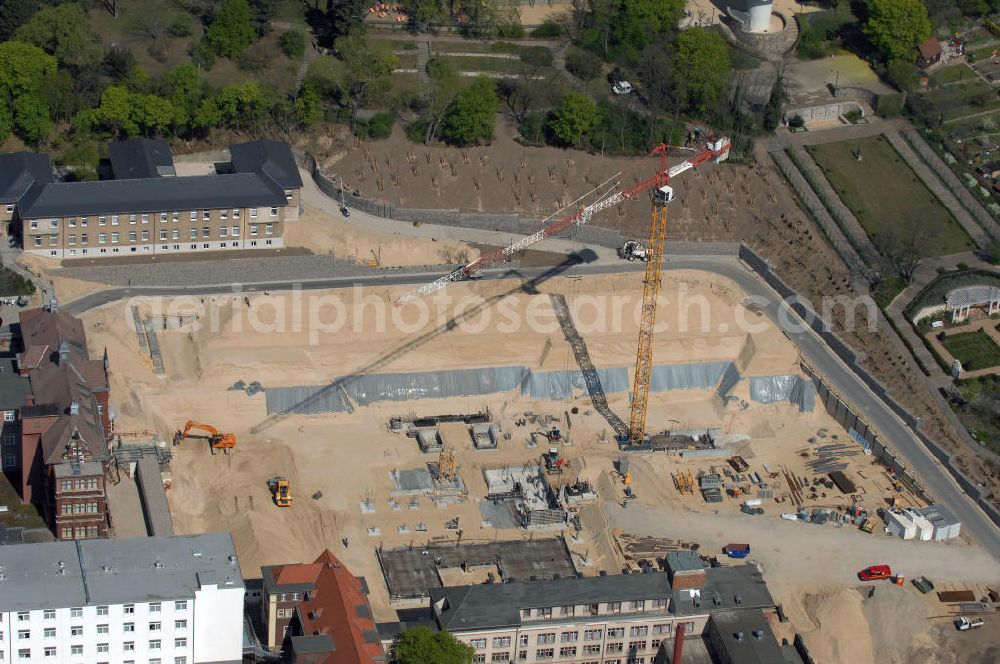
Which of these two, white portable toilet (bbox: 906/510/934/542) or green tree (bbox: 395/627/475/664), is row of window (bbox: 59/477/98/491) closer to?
green tree (bbox: 395/627/475/664)

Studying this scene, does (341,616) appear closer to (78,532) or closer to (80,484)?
(78,532)

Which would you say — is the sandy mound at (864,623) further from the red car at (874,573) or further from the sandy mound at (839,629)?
the red car at (874,573)

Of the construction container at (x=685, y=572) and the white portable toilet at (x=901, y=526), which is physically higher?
the construction container at (x=685, y=572)

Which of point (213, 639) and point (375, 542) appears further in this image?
point (375, 542)

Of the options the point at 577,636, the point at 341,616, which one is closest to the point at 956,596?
the point at 577,636

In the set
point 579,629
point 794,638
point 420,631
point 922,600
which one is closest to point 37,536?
point 420,631

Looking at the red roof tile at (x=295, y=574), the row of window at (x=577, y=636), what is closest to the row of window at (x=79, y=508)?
the red roof tile at (x=295, y=574)

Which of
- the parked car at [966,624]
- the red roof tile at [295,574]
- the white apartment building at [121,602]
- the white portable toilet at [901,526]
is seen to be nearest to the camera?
the white apartment building at [121,602]

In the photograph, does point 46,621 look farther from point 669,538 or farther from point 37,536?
point 669,538
